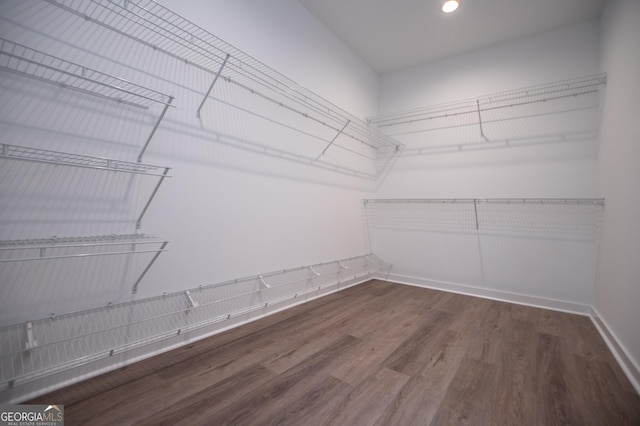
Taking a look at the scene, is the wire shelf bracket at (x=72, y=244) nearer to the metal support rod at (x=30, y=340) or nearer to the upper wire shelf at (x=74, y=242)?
the upper wire shelf at (x=74, y=242)

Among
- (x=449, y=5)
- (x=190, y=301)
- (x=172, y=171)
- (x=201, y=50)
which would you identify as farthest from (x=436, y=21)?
(x=190, y=301)

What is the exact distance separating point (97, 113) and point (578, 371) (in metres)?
2.79

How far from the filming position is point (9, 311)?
1058mm

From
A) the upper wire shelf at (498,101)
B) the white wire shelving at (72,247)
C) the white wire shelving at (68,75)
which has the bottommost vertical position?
the white wire shelving at (72,247)

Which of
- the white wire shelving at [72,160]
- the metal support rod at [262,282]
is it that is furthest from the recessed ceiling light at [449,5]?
the metal support rod at [262,282]

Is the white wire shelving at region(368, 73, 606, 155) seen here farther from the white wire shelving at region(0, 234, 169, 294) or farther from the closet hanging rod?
the white wire shelving at region(0, 234, 169, 294)

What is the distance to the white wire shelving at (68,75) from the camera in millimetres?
1061

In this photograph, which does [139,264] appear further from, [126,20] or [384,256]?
[384,256]

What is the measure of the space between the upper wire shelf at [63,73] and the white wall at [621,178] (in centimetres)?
253

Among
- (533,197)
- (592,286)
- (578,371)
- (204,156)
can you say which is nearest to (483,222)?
(533,197)

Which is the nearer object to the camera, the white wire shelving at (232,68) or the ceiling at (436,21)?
the white wire shelving at (232,68)

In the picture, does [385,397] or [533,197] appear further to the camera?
[533,197]

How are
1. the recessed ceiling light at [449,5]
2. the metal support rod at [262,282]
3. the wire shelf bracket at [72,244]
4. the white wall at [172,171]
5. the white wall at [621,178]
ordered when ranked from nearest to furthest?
the wire shelf bracket at [72,244] < the white wall at [172,171] < the white wall at [621,178] < the metal support rod at [262,282] < the recessed ceiling light at [449,5]

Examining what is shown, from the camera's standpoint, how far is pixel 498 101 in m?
2.83
